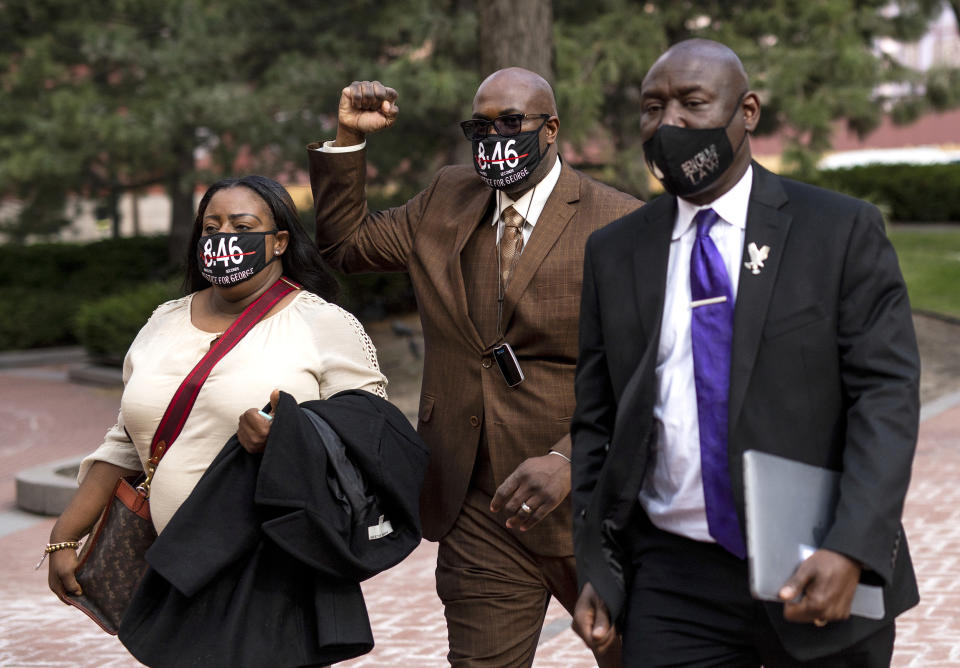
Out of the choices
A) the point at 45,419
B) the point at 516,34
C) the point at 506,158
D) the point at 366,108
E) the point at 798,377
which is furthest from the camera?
the point at 45,419

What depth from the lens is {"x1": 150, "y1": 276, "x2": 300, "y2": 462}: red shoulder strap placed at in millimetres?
3883

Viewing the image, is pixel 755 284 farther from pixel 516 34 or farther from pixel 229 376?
pixel 516 34

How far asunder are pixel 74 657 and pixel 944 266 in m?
18.2

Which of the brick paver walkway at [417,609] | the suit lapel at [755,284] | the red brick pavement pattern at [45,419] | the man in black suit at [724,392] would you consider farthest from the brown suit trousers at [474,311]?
the red brick pavement pattern at [45,419]

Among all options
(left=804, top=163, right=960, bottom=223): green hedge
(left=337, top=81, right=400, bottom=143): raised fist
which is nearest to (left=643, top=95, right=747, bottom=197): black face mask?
(left=337, top=81, right=400, bottom=143): raised fist

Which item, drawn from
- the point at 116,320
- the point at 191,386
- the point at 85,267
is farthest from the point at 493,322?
the point at 85,267

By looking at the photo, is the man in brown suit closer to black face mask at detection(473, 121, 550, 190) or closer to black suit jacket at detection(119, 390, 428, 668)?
black face mask at detection(473, 121, 550, 190)

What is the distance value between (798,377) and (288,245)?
1.87 metres

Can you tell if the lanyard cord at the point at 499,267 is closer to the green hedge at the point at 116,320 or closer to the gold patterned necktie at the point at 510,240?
the gold patterned necktie at the point at 510,240

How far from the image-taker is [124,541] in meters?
3.99

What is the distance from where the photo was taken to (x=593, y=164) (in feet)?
53.1

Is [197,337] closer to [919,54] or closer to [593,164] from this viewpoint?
[593,164]

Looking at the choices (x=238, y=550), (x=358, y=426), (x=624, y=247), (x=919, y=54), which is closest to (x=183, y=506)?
(x=238, y=550)

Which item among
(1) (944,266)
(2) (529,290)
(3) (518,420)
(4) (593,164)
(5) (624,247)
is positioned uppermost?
(5) (624,247)
